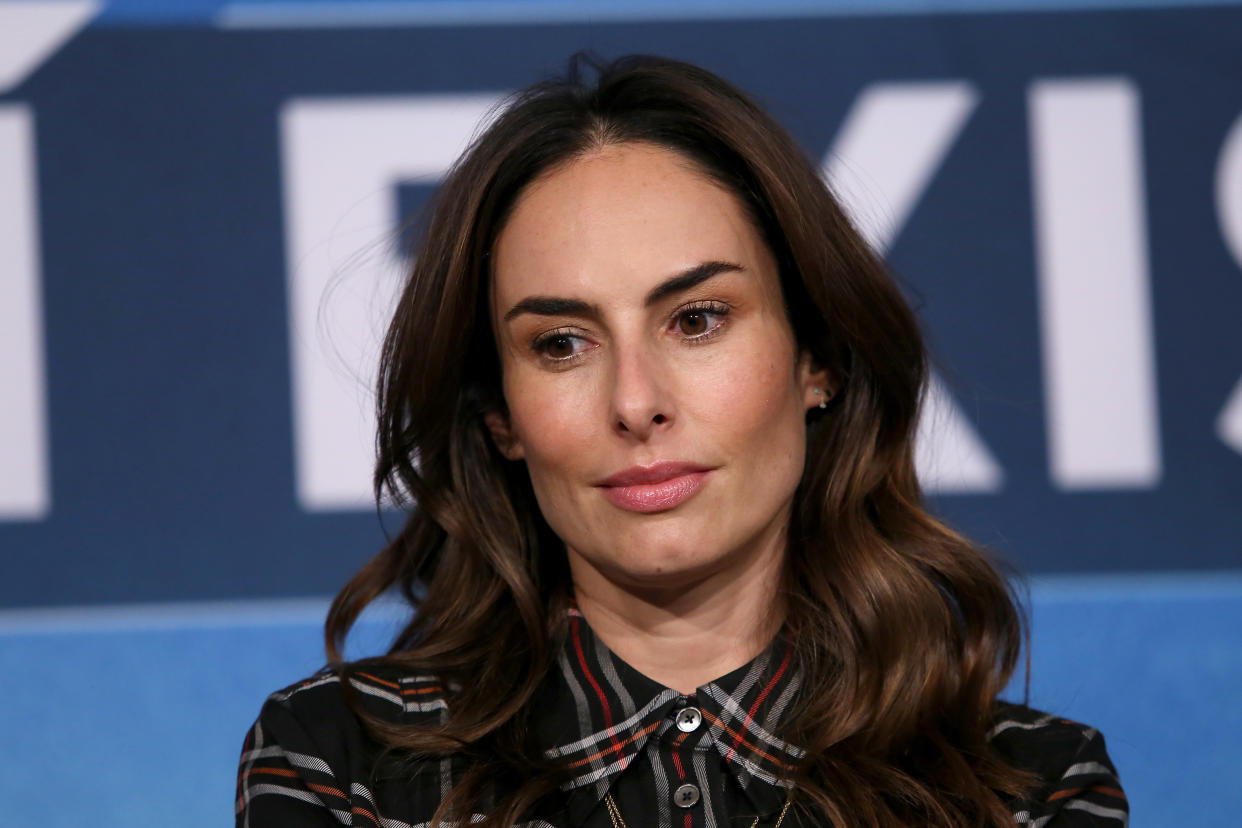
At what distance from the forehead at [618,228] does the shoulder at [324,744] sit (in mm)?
458

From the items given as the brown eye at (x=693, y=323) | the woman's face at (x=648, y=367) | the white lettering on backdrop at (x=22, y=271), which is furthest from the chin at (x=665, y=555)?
the white lettering on backdrop at (x=22, y=271)

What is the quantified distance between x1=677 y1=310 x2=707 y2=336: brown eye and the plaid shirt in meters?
0.38

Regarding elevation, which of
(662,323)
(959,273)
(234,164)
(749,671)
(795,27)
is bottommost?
(749,671)

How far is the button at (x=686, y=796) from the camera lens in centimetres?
158

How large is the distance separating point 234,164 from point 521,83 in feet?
1.55

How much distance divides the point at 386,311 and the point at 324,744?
0.83 meters

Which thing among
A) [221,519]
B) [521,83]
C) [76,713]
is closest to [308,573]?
[221,519]

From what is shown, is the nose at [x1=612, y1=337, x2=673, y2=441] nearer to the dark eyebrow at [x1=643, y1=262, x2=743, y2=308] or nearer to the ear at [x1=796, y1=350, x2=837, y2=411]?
the dark eyebrow at [x1=643, y1=262, x2=743, y2=308]

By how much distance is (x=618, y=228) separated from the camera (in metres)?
1.60

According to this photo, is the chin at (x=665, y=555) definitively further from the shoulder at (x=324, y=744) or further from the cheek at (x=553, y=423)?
the shoulder at (x=324, y=744)

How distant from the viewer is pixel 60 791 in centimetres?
229

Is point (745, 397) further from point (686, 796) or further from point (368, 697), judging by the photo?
point (368, 697)

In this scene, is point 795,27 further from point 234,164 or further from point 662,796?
point 662,796

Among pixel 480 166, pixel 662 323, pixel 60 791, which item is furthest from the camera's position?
pixel 60 791
